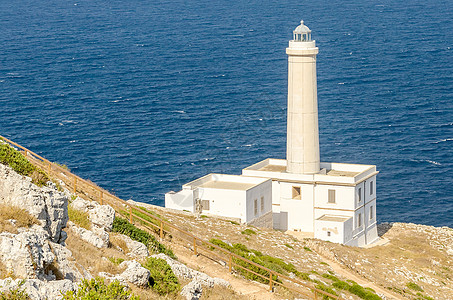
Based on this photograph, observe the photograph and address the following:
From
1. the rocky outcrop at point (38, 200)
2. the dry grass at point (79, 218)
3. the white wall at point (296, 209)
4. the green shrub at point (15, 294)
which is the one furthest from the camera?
the white wall at point (296, 209)

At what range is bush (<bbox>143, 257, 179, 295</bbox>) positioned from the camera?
2592 centimetres

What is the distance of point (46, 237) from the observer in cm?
2306

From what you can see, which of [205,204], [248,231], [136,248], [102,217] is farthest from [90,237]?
[205,204]

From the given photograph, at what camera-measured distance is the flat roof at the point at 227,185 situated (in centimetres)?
6250

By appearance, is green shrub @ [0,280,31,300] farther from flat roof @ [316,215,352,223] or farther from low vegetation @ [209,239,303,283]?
flat roof @ [316,215,352,223]

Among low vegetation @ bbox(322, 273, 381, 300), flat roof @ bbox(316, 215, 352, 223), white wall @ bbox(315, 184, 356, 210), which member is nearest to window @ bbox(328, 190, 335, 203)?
white wall @ bbox(315, 184, 356, 210)

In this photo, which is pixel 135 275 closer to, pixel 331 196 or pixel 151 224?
pixel 151 224

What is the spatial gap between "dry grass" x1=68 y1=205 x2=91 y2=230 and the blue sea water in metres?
56.9

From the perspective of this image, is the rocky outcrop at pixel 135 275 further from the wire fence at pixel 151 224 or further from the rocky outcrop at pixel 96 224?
the wire fence at pixel 151 224

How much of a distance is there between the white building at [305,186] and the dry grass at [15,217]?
38.1 metres

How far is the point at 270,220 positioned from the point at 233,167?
35285 mm

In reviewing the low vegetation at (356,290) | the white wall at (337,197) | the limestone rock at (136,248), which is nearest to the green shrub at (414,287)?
the low vegetation at (356,290)

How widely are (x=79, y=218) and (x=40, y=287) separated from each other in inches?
395

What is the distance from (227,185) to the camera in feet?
210
